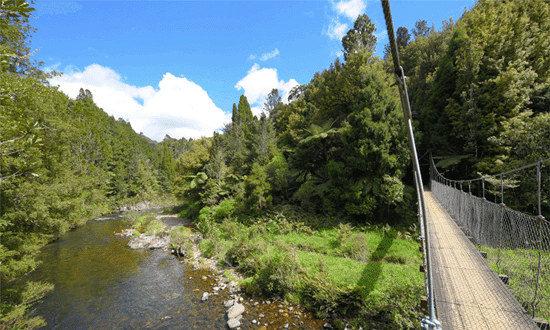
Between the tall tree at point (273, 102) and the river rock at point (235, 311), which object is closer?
the river rock at point (235, 311)

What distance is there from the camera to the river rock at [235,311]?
7.07 meters

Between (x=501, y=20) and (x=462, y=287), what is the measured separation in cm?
1586

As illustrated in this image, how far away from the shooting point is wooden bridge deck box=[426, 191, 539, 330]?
11.8ft

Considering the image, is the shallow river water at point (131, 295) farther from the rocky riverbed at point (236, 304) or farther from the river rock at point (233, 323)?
the river rock at point (233, 323)

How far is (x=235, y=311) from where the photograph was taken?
7.24 metres

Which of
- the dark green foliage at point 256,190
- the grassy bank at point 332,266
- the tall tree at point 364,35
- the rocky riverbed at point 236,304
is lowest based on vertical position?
the rocky riverbed at point 236,304

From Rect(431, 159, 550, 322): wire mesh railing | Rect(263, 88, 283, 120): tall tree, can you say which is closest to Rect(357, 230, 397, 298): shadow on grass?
Rect(431, 159, 550, 322): wire mesh railing

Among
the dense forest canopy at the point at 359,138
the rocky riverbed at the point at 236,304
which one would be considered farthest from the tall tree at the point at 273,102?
the rocky riverbed at the point at 236,304

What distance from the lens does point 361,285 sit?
6.90 meters

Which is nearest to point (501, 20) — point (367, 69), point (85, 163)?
point (367, 69)

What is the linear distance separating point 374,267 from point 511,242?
385cm

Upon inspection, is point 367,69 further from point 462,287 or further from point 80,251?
point 80,251

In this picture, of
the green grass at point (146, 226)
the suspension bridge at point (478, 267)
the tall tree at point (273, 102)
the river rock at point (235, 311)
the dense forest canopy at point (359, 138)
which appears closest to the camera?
the suspension bridge at point (478, 267)

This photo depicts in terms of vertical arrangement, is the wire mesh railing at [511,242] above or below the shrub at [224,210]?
above
